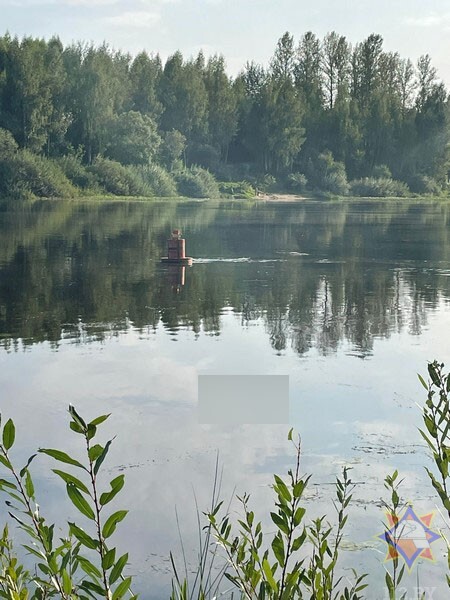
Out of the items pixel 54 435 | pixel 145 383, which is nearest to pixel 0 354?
pixel 145 383

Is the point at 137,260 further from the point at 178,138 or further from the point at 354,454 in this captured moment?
the point at 178,138

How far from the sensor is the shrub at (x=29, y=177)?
70312 millimetres

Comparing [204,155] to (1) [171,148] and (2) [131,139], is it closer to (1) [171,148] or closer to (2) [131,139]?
(1) [171,148]

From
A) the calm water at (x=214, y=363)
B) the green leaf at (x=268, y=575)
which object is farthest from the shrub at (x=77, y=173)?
the green leaf at (x=268, y=575)

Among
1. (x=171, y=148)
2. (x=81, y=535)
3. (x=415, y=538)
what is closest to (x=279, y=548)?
(x=81, y=535)

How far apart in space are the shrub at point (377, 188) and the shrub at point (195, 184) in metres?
16.9

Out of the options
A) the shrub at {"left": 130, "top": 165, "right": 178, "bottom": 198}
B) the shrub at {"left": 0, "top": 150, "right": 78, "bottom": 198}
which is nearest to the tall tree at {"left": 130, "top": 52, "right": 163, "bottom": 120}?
the shrub at {"left": 130, "top": 165, "right": 178, "bottom": 198}

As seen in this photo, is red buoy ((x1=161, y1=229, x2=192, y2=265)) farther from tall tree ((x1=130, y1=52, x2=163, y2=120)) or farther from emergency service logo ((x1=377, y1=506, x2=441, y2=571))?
tall tree ((x1=130, y1=52, x2=163, y2=120))

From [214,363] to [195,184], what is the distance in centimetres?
7666

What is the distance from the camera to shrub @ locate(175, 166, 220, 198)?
88938 mm

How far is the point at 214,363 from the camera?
1352 centimetres

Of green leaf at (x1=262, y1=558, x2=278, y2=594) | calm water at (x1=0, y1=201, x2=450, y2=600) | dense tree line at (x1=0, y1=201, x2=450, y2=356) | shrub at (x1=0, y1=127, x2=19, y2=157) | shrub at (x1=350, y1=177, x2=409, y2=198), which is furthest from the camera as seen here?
shrub at (x1=350, y1=177, x2=409, y2=198)

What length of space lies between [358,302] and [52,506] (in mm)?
13697

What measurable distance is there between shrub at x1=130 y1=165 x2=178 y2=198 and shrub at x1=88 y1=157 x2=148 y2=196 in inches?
44.7
